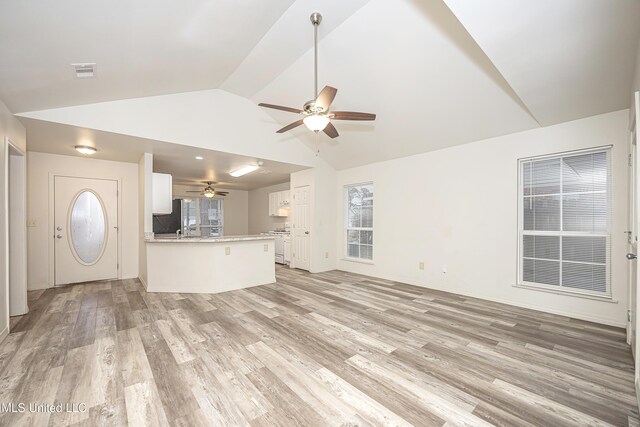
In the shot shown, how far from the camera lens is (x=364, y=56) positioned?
3.44 m

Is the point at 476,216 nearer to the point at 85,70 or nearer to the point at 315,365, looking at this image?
the point at 315,365

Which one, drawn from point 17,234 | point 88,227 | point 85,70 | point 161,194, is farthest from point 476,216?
point 88,227

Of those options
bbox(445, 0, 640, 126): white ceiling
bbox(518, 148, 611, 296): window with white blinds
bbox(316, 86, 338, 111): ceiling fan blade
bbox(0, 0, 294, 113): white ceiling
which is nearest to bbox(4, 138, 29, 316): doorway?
bbox(0, 0, 294, 113): white ceiling

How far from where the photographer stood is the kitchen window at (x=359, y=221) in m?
6.10

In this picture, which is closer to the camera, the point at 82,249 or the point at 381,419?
the point at 381,419

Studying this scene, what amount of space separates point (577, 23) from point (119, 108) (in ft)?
17.1

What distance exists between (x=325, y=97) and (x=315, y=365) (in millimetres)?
2512

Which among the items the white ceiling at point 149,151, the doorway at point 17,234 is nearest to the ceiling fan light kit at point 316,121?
the white ceiling at point 149,151

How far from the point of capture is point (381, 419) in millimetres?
1696

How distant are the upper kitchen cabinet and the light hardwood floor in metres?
1.82

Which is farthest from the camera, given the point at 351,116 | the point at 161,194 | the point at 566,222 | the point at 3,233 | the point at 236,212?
the point at 236,212

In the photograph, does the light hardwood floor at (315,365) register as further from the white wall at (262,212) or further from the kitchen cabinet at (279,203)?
the white wall at (262,212)

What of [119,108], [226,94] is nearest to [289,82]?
[226,94]

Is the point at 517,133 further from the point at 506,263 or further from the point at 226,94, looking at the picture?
the point at 226,94
